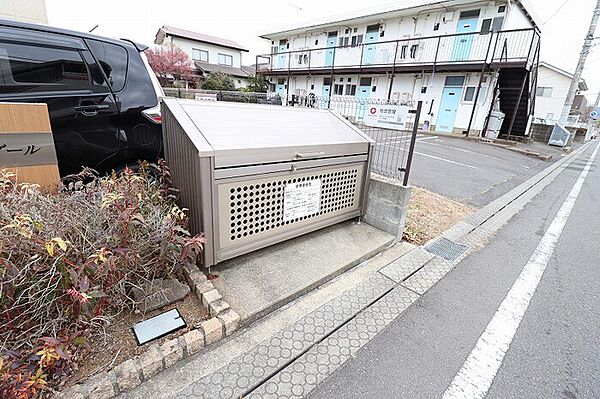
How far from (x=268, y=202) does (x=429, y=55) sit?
15.8 meters

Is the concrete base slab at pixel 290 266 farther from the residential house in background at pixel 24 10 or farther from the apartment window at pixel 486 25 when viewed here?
the apartment window at pixel 486 25

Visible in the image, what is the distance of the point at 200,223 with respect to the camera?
88.2 inches

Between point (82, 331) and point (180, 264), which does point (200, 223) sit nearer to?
point (180, 264)

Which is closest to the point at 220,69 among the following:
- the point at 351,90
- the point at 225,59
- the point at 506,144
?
the point at 225,59

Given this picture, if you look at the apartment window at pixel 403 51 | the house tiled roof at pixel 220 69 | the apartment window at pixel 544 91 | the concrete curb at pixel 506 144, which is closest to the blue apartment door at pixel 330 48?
the apartment window at pixel 403 51

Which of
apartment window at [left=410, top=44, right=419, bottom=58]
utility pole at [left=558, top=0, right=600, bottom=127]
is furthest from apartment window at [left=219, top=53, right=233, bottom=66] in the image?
utility pole at [left=558, top=0, right=600, bottom=127]

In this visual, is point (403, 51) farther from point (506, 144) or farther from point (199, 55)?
point (199, 55)

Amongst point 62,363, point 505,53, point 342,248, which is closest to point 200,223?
point 62,363

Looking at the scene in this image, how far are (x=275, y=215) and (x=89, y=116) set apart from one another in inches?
75.5

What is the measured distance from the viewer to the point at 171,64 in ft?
84.1

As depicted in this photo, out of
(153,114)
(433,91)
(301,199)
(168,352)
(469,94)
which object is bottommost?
(168,352)

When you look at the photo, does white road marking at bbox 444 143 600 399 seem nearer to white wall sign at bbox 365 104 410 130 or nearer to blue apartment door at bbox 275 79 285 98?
white wall sign at bbox 365 104 410 130

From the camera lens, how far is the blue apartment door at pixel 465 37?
43.8 ft

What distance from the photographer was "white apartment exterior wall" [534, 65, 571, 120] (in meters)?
24.7
